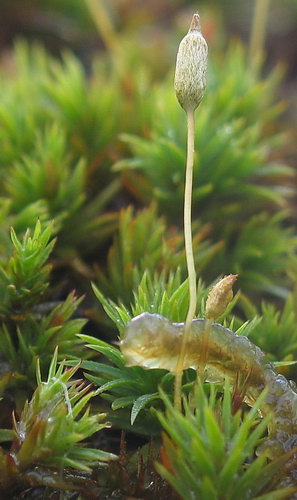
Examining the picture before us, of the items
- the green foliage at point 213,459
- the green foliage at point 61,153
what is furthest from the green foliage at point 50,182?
the green foliage at point 213,459

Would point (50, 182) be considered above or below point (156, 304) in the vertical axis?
above

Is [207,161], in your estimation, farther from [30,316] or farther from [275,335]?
[30,316]

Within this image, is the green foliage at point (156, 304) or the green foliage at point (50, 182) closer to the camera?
the green foliage at point (156, 304)

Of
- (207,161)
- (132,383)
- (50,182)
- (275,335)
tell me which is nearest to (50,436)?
(132,383)

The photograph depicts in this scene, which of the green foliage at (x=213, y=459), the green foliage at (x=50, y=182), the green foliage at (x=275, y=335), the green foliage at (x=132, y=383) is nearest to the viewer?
the green foliage at (x=213, y=459)

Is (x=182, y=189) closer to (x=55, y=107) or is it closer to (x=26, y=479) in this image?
(x=55, y=107)

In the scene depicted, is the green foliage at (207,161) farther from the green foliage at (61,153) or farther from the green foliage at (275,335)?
the green foliage at (275,335)
